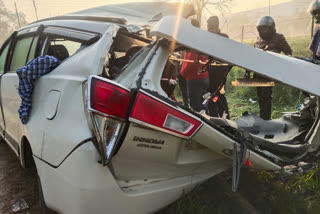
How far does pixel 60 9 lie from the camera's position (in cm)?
3117

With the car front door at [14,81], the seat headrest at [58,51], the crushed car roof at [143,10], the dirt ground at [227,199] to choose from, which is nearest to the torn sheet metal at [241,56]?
the dirt ground at [227,199]

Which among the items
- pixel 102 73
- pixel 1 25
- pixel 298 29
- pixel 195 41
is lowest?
pixel 298 29

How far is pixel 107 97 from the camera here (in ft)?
4.38

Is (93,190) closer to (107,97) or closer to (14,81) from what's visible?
(107,97)

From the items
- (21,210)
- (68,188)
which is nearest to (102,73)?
(68,188)

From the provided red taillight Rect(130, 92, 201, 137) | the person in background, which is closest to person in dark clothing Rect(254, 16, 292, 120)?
the person in background

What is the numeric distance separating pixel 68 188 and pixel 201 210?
98cm

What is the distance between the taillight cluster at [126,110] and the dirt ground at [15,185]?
160 centimetres

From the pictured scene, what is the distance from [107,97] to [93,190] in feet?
1.61

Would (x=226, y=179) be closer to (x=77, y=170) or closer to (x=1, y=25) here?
(x=77, y=170)

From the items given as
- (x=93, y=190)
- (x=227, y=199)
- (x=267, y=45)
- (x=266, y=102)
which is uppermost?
(x=267, y=45)

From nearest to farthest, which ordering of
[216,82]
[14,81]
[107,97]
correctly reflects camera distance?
[107,97], [14,81], [216,82]

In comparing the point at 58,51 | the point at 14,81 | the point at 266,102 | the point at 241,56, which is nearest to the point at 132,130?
the point at 241,56

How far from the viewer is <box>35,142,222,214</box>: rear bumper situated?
1.42 m
